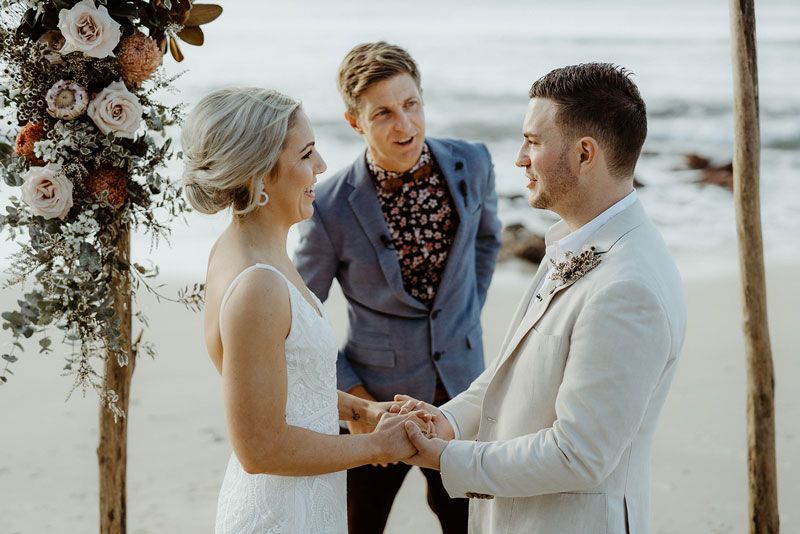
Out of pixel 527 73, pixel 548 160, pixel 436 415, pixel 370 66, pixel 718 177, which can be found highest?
pixel 527 73

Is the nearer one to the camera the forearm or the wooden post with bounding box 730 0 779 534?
the forearm

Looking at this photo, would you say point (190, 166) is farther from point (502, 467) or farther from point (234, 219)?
point (502, 467)

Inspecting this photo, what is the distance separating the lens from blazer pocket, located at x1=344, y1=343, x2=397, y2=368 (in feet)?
11.7

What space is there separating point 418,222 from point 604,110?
1.34m

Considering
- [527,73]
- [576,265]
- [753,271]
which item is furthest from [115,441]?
[527,73]

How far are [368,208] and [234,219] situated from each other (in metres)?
1.07

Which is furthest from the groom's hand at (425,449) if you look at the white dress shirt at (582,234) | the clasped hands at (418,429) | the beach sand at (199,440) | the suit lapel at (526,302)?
the beach sand at (199,440)

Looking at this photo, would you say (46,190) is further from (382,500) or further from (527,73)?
(527,73)

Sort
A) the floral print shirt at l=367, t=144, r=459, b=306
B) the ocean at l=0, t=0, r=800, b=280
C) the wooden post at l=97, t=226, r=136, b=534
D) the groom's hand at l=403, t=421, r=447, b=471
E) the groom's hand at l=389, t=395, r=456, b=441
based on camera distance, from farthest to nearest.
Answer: the ocean at l=0, t=0, r=800, b=280
the floral print shirt at l=367, t=144, r=459, b=306
the wooden post at l=97, t=226, r=136, b=534
the groom's hand at l=389, t=395, r=456, b=441
the groom's hand at l=403, t=421, r=447, b=471

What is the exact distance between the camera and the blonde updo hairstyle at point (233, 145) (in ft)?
7.75

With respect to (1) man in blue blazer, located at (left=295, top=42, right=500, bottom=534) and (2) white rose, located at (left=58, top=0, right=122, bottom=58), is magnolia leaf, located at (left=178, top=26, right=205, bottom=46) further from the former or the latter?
(1) man in blue blazer, located at (left=295, top=42, right=500, bottom=534)

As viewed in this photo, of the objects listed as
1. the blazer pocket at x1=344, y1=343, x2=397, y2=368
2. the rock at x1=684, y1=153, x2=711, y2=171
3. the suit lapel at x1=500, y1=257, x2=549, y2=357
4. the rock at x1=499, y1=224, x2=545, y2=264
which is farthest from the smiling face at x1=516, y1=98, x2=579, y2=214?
the rock at x1=684, y1=153, x2=711, y2=171

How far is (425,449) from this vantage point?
8.42 feet

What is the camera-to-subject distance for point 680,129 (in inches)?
674
